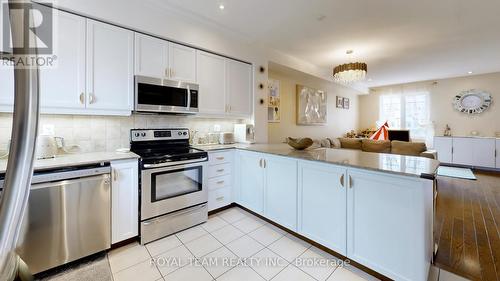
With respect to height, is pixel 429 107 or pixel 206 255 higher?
pixel 429 107

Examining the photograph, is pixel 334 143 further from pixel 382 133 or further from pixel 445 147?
pixel 445 147

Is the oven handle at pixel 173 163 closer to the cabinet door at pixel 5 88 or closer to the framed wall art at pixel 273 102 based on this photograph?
the cabinet door at pixel 5 88

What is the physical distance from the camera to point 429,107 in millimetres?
6328

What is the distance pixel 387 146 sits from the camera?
422 cm

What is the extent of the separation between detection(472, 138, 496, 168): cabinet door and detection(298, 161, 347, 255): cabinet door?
5.93 m

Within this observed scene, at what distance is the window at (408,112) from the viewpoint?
644 cm

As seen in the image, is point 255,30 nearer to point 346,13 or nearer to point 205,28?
point 205,28

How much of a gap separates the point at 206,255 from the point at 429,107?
7423mm

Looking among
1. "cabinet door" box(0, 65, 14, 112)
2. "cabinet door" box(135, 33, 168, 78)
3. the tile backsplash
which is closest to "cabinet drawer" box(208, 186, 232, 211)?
the tile backsplash

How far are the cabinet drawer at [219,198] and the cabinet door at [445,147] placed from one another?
20.1 ft

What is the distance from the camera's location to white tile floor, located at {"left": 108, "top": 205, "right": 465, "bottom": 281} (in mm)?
1756

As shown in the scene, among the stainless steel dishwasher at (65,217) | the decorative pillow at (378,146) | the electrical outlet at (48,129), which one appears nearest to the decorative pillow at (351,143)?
the decorative pillow at (378,146)

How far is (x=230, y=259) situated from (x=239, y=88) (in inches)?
93.4

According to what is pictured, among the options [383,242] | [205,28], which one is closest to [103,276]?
[383,242]
